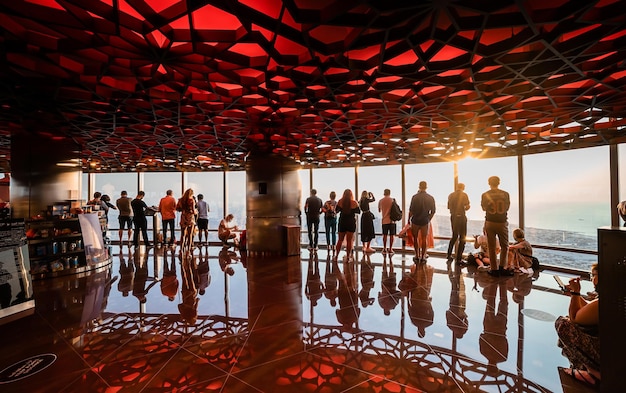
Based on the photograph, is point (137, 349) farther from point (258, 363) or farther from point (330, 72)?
point (330, 72)

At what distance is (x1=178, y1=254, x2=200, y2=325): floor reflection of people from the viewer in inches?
143

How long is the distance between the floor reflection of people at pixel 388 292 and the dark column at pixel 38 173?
793cm

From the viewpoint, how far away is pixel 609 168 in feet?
22.1

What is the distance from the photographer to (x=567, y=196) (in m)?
7.67

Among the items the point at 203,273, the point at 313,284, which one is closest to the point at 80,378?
the point at 313,284

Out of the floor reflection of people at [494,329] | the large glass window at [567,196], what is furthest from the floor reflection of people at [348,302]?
the large glass window at [567,196]

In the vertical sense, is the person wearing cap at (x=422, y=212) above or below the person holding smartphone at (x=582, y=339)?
above

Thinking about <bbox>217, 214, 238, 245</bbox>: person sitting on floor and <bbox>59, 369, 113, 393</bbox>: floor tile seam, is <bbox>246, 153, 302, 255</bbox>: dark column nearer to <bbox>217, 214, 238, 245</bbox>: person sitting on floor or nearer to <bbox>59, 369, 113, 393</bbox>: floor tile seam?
<bbox>217, 214, 238, 245</bbox>: person sitting on floor

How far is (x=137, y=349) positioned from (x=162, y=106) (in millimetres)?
4023

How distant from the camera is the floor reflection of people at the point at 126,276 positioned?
16.1ft

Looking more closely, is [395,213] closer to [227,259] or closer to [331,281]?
[331,281]

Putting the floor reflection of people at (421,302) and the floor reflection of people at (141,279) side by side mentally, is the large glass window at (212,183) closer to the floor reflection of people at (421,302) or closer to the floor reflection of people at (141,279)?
the floor reflection of people at (141,279)

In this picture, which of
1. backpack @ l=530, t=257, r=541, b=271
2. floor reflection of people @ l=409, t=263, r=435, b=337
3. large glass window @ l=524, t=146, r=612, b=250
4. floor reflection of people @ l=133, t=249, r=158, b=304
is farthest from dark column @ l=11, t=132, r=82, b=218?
large glass window @ l=524, t=146, r=612, b=250

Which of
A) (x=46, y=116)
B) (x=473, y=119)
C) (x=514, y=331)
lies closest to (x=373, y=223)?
(x=473, y=119)
